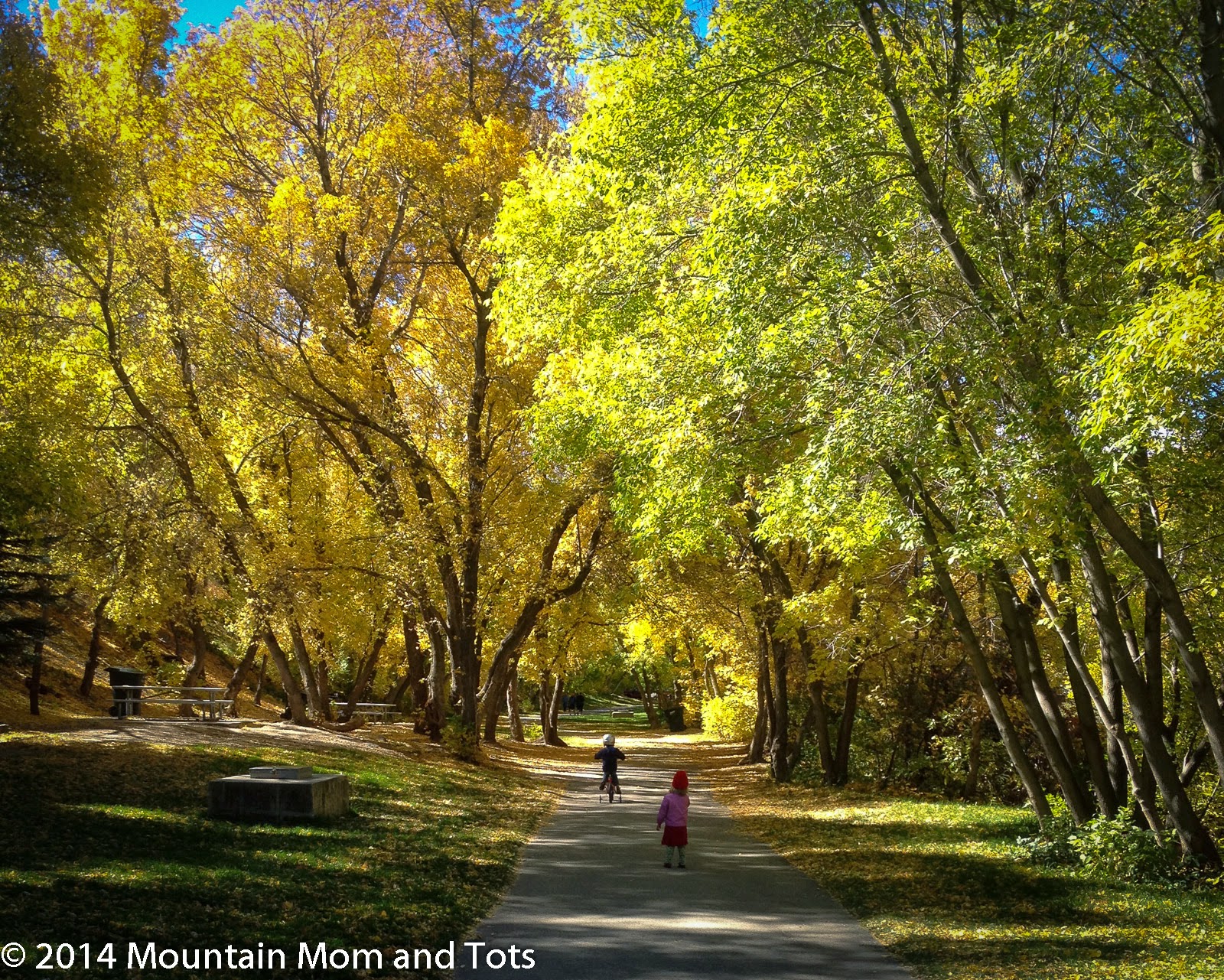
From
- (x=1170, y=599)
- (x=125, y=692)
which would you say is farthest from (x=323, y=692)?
(x=1170, y=599)

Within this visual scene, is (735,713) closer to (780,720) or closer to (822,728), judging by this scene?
(780,720)

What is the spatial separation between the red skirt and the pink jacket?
0.04 m

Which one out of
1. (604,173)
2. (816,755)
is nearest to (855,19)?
(604,173)

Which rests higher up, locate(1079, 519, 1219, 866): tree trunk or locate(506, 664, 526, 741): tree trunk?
locate(1079, 519, 1219, 866): tree trunk

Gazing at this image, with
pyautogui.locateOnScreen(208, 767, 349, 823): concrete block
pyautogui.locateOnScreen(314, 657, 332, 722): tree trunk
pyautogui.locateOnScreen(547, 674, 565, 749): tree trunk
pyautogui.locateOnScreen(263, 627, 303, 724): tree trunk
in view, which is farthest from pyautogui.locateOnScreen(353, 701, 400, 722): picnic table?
pyautogui.locateOnScreen(208, 767, 349, 823): concrete block

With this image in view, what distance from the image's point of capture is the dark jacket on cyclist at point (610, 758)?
17.9 meters

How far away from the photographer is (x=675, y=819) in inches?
425

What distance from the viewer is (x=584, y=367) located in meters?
12.7

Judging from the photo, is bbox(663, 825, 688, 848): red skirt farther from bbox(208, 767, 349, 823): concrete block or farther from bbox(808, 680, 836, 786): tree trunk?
bbox(808, 680, 836, 786): tree trunk

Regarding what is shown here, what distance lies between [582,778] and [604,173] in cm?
1754

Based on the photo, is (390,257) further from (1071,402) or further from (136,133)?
(1071,402)

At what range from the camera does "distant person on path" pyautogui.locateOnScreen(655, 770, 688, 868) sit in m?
10.8

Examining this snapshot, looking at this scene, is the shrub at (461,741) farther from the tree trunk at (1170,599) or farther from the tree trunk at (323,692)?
the tree trunk at (1170,599)

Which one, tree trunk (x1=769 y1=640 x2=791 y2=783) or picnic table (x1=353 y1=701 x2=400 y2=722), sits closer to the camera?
tree trunk (x1=769 y1=640 x2=791 y2=783)
